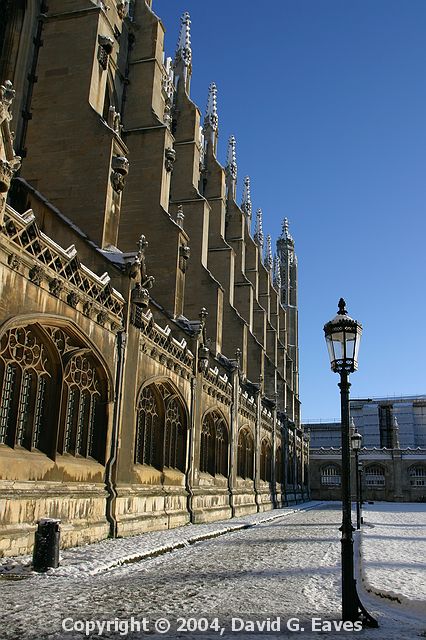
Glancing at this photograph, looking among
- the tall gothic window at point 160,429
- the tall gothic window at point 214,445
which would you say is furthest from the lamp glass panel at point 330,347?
the tall gothic window at point 214,445

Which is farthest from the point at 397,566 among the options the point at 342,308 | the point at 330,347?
the point at 342,308

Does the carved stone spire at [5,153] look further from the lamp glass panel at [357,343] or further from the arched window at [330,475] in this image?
the arched window at [330,475]

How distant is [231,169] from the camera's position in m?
51.5

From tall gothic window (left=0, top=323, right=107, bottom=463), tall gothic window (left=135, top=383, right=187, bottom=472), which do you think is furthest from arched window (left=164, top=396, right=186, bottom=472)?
tall gothic window (left=0, top=323, right=107, bottom=463)

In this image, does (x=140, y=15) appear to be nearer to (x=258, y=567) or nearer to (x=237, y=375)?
(x=237, y=375)

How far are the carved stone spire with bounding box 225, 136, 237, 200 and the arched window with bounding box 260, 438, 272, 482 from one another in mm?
20946

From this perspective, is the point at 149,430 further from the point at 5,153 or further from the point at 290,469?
the point at 290,469

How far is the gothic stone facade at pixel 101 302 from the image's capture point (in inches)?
438

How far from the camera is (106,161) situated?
16.6 metres

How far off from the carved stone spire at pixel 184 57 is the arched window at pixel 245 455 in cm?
2053

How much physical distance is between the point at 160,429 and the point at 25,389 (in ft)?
25.9

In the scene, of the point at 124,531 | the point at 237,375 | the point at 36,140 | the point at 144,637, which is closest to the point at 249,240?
the point at 237,375

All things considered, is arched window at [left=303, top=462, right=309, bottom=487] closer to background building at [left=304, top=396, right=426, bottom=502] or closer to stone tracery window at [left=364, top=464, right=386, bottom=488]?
background building at [left=304, top=396, right=426, bottom=502]

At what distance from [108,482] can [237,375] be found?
15150 millimetres
